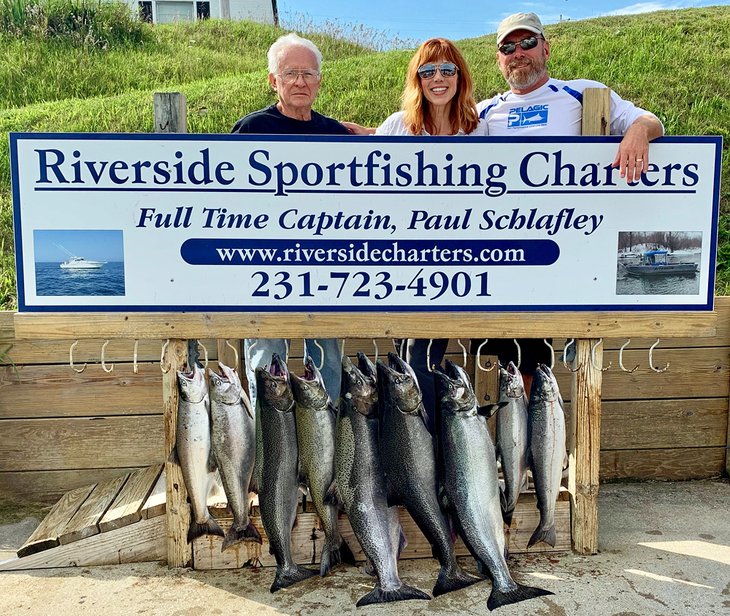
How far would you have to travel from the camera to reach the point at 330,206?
2.96 meters

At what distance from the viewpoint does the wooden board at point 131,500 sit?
3.26 metres

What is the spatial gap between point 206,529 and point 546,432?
150 centimetres

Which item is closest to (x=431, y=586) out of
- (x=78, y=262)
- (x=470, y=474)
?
(x=470, y=474)

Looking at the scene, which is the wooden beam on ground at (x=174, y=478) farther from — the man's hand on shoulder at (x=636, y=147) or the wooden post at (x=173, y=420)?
the man's hand on shoulder at (x=636, y=147)

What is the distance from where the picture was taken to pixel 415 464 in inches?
112

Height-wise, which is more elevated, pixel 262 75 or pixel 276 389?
pixel 262 75

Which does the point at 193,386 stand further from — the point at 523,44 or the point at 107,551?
the point at 523,44

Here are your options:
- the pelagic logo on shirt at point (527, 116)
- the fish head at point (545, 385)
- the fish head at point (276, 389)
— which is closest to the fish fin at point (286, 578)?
the fish head at point (276, 389)

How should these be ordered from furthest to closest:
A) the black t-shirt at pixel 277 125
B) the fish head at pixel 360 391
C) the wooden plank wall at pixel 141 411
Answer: the wooden plank wall at pixel 141 411 → the black t-shirt at pixel 277 125 → the fish head at pixel 360 391

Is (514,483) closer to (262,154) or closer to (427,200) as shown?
(427,200)

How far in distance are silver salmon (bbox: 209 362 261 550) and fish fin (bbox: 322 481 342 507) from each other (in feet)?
1.12

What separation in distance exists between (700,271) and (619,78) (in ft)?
19.2

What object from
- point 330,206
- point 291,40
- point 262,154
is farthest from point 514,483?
point 291,40

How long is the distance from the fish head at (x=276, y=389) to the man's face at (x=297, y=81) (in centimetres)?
127
